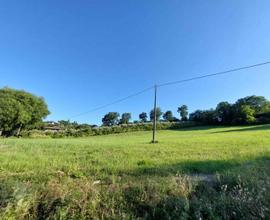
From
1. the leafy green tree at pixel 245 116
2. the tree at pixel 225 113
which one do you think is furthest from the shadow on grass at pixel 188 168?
the tree at pixel 225 113

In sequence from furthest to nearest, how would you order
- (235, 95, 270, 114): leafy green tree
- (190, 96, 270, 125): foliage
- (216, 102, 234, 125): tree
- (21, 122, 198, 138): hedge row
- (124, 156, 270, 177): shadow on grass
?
(235, 95, 270, 114): leafy green tree → (216, 102, 234, 125): tree → (190, 96, 270, 125): foliage → (21, 122, 198, 138): hedge row → (124, 156, 270, 177): shadow on grass

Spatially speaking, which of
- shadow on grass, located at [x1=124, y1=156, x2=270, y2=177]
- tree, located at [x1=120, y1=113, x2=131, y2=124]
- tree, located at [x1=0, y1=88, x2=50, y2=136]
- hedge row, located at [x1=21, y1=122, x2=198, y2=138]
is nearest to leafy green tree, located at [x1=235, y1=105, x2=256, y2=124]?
hedge row, located at [x1=21, y1=122, x2=198, y2=138]

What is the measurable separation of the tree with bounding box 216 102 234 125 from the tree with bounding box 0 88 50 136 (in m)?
47.9

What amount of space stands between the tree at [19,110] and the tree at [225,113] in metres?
47.9

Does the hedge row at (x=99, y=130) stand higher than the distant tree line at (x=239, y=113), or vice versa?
the distant tree line at (x=239, y=113)

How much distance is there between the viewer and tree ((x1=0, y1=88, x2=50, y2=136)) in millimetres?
46938

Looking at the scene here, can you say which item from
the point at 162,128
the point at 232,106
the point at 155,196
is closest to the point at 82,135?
the point at 162,128

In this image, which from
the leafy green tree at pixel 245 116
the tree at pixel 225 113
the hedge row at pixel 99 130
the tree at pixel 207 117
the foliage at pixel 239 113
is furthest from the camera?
the tree at pixel 207 117

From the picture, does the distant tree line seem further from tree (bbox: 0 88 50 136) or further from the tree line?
tree (bbox: 0 88 50 136)

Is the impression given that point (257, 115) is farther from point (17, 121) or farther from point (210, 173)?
point (210, 173)

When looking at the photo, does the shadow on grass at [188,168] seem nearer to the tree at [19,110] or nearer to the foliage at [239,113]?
the tree at [19,110]

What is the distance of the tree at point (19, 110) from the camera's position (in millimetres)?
46938

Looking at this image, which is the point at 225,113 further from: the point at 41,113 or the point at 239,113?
the point at 41,113

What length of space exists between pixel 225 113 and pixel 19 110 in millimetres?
54525
